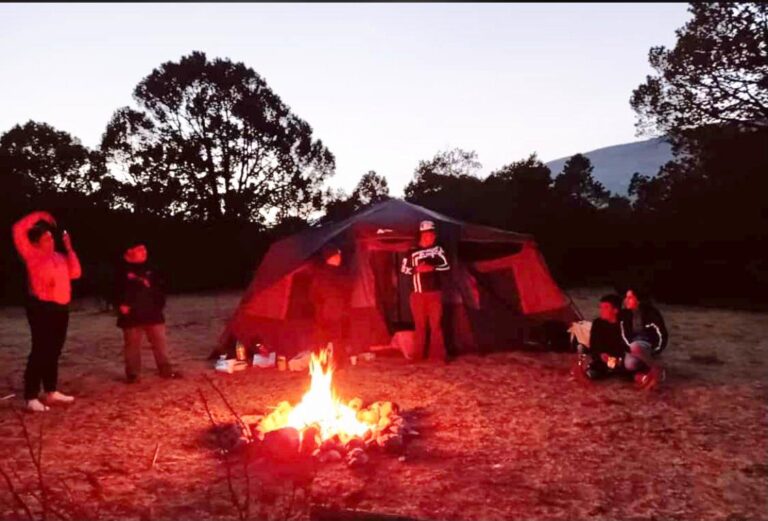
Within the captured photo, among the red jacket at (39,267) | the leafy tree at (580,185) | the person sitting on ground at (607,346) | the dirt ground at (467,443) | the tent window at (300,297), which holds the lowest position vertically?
the dirt ground at (467,443)

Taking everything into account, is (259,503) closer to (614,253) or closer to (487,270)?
(487,270)

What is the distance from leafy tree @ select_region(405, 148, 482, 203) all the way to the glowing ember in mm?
21376

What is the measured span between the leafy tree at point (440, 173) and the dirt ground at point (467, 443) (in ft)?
61.7

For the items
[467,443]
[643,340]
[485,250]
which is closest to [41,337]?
[467,443]

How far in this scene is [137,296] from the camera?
8.29m

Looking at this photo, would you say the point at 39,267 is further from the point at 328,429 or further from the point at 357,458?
the point at 357,458

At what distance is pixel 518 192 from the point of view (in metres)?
24.9

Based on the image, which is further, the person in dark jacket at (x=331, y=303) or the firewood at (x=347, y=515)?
the person in dark jacket at (x=331, y=303)

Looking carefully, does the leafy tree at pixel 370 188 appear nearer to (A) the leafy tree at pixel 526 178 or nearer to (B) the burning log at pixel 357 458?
(A) the leafy tree at pixel 526 178

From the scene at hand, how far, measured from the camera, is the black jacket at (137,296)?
27.0 feet

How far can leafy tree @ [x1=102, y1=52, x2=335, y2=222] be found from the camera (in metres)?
28.7

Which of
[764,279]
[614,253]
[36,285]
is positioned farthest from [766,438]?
[614,253]

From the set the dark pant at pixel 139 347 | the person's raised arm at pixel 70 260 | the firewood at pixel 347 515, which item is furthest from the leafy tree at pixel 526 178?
the firewood at pixel 347 515

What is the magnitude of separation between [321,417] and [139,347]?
3.37m
